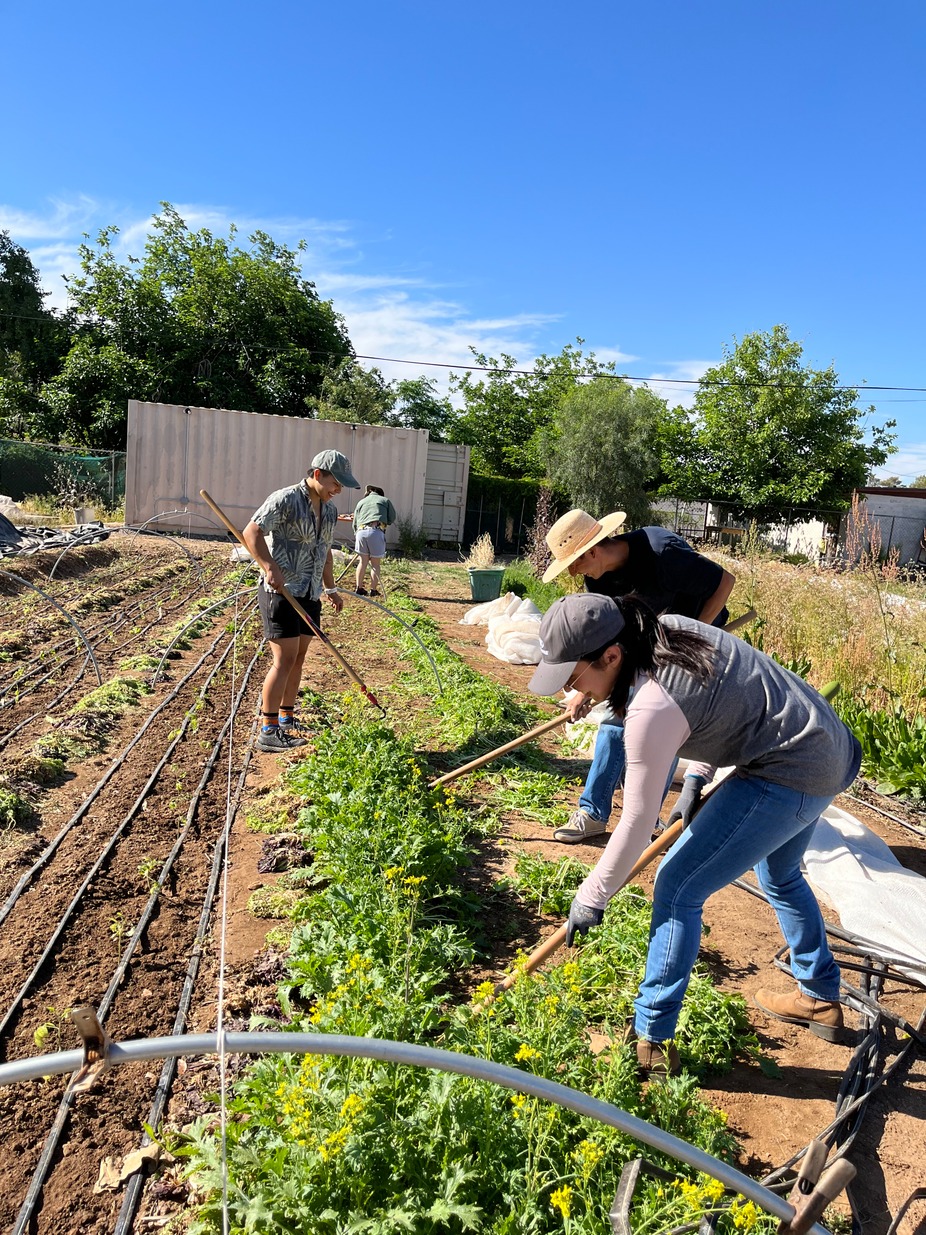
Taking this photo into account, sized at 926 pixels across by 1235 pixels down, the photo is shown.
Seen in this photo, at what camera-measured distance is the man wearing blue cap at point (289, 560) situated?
4551 mm

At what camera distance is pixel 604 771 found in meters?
3.79

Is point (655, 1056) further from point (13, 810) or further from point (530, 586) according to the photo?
point (530, 586)

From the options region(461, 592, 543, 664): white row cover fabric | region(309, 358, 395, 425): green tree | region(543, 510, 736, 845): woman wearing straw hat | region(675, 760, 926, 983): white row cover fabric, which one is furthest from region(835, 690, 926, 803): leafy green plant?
region(309, 358, 395, 425): green tree

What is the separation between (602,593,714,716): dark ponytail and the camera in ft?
6.48

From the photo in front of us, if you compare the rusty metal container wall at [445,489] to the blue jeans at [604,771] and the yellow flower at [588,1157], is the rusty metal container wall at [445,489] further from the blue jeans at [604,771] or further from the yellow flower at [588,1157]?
the yellow flower at [588,1157]

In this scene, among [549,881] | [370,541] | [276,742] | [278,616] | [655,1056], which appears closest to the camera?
[655,1056]

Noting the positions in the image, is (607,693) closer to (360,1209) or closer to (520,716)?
(360,1209)

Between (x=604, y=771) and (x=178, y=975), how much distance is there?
2002 mm

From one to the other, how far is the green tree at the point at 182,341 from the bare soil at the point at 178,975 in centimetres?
2180

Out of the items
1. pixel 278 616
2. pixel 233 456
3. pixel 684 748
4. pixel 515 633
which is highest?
pixel 233 456

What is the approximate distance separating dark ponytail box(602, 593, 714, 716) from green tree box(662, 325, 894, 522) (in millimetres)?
21986

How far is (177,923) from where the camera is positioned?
3145mm

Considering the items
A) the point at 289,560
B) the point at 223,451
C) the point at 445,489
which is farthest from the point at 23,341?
the point at 289,560

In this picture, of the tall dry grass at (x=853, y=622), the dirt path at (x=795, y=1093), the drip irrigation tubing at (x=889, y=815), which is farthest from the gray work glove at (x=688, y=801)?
the tall dry grass at (x=853, y=622)
